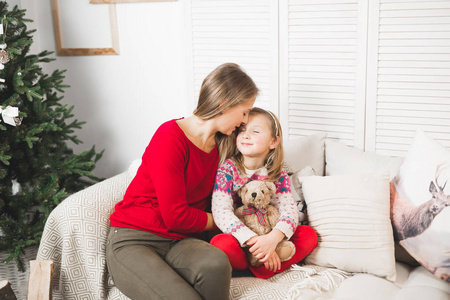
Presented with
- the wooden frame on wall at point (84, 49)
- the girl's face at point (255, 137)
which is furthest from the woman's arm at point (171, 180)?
the wooden frame on wall at point (84, 49)

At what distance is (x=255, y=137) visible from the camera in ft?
5.89

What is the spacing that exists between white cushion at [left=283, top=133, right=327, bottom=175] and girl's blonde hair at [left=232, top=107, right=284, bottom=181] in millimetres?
260

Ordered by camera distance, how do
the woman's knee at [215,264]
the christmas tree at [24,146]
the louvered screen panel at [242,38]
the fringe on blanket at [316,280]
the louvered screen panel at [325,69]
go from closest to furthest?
the woman's knee at [215,264]
the fringe on blanket at [316,280]
the christmas tree at [24,146]
the louvered screen panel at [325,69]
the louvered screen panel at [242,38]

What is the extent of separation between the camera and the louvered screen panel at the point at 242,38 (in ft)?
7.64

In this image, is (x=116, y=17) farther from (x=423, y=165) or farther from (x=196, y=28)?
(x=423, y=165)

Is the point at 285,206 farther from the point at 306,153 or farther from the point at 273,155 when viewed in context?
the point at 306,153

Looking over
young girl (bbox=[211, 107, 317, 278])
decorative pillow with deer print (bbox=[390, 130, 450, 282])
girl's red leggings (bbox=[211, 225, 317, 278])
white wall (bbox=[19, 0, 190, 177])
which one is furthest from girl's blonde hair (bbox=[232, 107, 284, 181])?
white wall (bbox=[19, 0, 190, 177])

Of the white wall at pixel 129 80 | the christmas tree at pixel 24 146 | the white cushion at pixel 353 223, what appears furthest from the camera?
the white wall at pixel 129 80

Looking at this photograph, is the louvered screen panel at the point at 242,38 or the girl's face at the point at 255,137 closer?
the girl's face at the point at 255,137

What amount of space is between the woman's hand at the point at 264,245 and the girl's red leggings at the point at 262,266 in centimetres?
6

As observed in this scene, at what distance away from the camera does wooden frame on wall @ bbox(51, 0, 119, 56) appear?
8.83ft

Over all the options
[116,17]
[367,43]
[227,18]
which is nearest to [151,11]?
[116,17]

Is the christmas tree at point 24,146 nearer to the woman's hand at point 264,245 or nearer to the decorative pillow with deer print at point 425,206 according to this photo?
the woman's hand at point 264,245

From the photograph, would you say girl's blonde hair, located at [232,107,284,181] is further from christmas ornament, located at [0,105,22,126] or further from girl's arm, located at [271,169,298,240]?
christmas ornament, located at [0,105,22,126]
